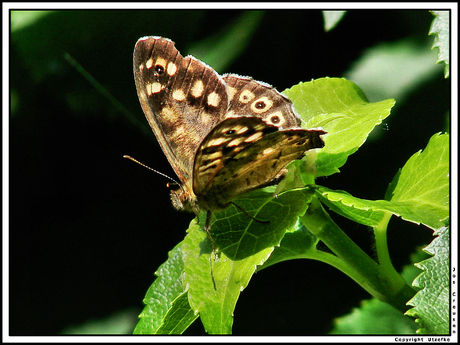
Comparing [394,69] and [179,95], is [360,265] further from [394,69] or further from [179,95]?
[394,69]

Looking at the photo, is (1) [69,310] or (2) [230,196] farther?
(1) [69,310]

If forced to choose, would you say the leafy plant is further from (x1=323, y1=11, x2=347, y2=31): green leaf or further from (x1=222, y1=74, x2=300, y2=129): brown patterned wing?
(x1=323, y1=11, x2=347, y2=31): green leaf

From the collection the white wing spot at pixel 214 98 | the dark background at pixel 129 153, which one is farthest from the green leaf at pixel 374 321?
the white wing spot at pixel 214 98

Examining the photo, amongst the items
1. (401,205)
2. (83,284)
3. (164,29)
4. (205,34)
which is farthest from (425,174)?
(83,284)

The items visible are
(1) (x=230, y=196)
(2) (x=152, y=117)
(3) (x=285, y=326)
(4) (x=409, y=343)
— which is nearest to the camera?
(4) (x=409, y=343)

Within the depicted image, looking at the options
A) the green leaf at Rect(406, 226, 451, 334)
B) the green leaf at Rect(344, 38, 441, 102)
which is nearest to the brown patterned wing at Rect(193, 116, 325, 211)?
the green leaf at Rect(406, 226, 451, 334)

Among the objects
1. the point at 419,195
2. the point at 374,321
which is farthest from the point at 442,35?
the point at 374,321

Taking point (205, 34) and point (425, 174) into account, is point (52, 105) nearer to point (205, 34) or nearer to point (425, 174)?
point (205, 34)
